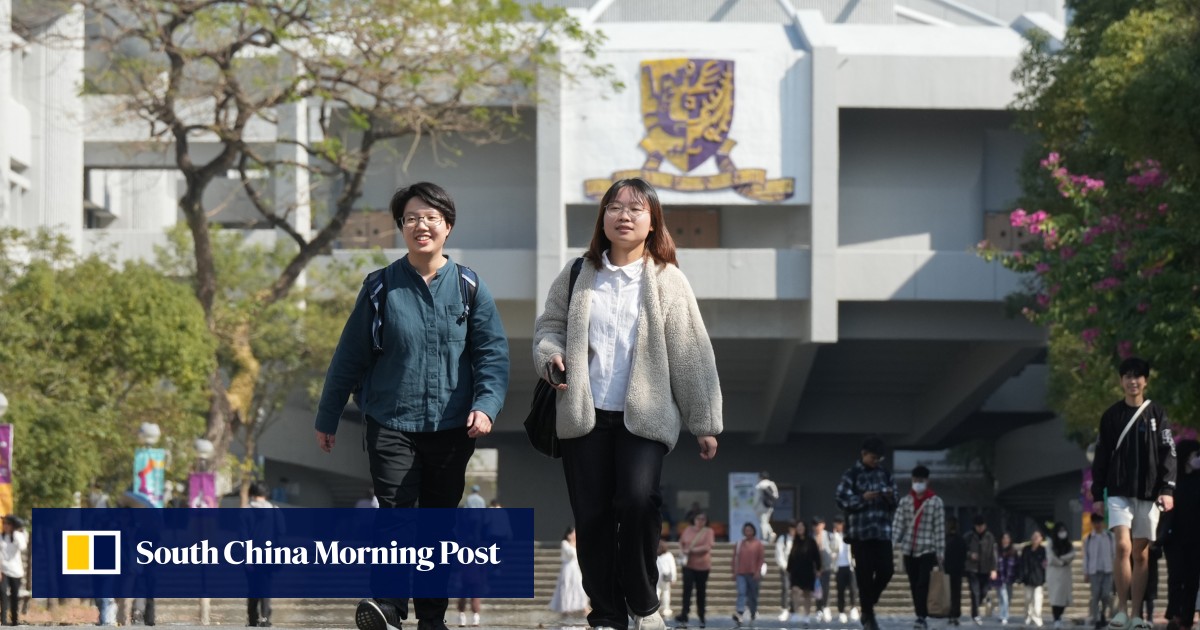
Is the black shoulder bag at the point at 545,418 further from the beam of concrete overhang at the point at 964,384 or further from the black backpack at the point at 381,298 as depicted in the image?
the beam of concrete overhang at the point at 964,384

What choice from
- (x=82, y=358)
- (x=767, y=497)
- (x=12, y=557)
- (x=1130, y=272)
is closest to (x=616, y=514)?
(x=1130, y=272)

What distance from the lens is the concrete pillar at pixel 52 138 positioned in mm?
39312

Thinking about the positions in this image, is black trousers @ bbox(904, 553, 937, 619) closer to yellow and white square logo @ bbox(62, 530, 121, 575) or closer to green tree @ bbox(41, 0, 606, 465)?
yellow and white square logo @ bbox(62, 530, 121, 575)

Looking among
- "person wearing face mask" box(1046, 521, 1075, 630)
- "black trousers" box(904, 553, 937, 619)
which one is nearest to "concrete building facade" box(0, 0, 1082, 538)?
"person wearing face mask" box(1046, 521, 1075, 630)

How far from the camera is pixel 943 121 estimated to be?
1738 inches

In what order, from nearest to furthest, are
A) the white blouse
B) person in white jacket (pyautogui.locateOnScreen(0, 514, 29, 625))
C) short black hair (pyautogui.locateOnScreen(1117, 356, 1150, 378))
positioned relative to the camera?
the white blouse
short black hair (pyautogui.locateOnScreen(1117, 356, 1150, 378))
person in white jacket (pyautogui.locateOnScreen(0, 514, 29, 625))

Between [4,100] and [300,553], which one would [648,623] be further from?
[4,100]

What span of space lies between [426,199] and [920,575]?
8.66 m

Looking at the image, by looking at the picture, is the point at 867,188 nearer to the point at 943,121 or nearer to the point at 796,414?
the point at 943,121

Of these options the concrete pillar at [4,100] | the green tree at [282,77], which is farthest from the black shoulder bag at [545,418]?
the concrete pillar at [4,100]

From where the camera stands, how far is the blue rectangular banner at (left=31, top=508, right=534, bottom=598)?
7.31m

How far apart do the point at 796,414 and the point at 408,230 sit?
4502 centimetres

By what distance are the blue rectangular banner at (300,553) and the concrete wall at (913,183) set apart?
34.7 metres

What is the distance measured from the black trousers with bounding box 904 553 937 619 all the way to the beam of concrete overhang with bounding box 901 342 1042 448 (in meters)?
28.1
